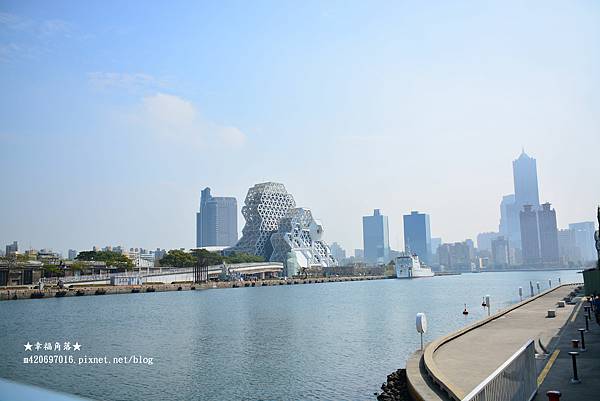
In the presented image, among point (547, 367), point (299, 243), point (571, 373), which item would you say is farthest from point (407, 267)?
point (571, 373)

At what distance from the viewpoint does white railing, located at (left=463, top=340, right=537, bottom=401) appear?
19.5 feet

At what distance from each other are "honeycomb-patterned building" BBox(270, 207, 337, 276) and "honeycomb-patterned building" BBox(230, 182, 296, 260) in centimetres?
400

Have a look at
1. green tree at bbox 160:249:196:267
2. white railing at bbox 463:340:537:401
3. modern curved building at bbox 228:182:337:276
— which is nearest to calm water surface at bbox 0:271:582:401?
white railing at bbox 463:340:537:401

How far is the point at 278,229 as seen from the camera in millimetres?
166000

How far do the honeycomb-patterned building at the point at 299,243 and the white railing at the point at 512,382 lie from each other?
141 m

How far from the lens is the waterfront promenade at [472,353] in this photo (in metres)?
10.8

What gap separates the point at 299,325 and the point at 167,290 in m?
61.3

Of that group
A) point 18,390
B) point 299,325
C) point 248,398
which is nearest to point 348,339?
point 299,325

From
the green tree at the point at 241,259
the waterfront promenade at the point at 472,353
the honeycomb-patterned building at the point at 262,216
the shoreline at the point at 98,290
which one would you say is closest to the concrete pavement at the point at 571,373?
the waterfront promenade at the point at 472,353

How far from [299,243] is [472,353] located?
493 feet

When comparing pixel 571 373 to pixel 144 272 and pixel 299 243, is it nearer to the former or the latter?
pixel 144 272

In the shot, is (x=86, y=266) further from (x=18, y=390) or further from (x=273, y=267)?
(x=18, y=390)

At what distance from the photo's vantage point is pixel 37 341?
25172mm

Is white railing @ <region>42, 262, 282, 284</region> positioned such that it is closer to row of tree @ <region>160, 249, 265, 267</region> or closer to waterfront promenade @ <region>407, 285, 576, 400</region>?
row of tree @ <region>160, 249, 265, 267</region>
